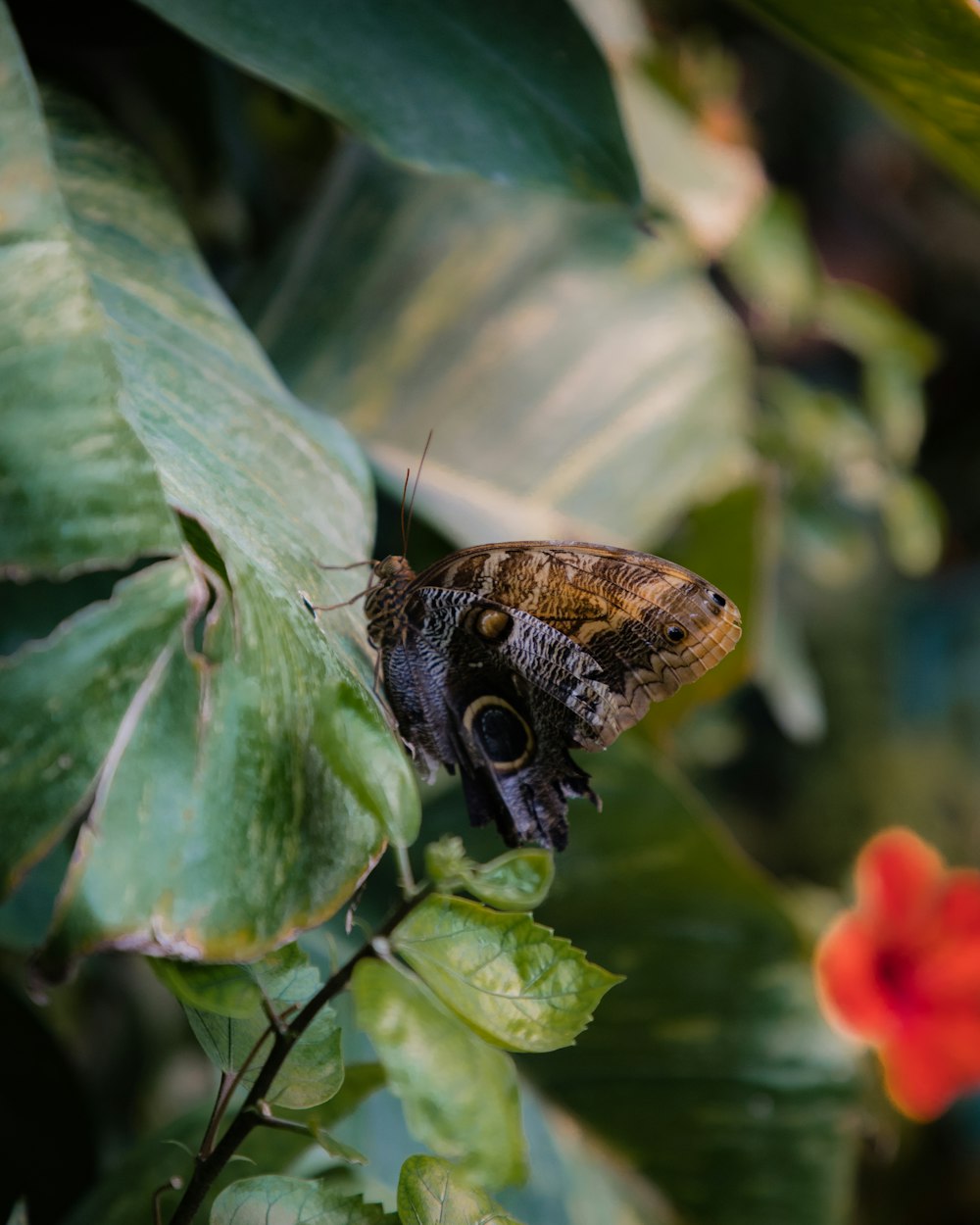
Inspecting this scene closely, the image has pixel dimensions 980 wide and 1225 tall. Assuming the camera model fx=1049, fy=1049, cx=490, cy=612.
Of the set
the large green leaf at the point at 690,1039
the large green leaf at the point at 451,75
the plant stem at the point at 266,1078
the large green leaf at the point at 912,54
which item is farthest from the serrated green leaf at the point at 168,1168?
the large green leaf at the point at 912,54

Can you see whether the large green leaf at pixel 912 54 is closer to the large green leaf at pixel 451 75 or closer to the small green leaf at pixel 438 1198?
the large green leaf at pixel 451 75

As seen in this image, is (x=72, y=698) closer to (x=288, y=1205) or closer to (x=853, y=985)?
(x=288, y=1205)

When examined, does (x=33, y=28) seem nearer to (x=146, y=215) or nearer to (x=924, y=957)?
(x=146, y=215)

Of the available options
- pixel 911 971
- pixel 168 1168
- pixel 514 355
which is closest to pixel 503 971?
pixel 168 1168

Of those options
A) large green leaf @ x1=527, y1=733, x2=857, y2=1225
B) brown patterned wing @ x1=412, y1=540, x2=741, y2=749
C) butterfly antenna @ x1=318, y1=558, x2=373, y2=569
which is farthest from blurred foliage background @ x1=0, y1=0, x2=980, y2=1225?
brown patterned wing @ x1=412, y1=540, x2=741, y2=749

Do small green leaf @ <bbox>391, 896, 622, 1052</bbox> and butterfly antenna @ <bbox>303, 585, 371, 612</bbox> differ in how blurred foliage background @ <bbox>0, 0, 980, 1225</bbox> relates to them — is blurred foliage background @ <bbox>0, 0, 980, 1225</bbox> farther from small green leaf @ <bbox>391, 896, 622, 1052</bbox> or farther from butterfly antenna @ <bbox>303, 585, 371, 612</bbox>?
small green leaf @ <bbox>391, 896, 622, 1052</bbox>

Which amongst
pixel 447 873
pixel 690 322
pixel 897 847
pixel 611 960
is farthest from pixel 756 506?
pixel 447 873
